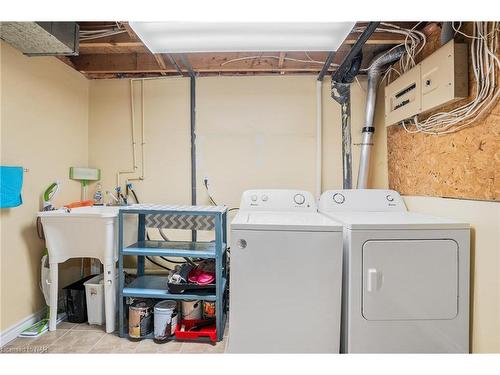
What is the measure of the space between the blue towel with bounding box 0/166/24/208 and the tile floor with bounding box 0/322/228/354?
103cm

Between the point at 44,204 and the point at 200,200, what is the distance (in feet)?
4.44

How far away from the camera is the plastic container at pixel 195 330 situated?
79.7 inches

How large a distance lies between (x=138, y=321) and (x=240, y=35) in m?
2.19

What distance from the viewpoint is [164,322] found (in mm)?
2029

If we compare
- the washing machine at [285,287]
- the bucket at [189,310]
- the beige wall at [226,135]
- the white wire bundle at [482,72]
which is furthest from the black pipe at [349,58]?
the bucket at [189,310]

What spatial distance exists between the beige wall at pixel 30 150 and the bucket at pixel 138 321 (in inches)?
34.3

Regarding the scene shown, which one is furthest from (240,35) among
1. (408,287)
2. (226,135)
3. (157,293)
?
(157,293)

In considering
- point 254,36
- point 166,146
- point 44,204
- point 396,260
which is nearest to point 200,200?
point 166,146

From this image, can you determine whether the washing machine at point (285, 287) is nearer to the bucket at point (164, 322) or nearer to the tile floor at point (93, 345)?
the tile floor at point (93, 345)

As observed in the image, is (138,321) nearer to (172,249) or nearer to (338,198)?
(172,249)

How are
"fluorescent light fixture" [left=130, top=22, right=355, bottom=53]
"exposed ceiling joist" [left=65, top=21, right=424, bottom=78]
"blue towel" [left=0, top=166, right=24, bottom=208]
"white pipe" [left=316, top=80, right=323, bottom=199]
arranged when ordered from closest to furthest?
"fluorescent light fixture" [left=130, top=22, right=355, bottom=53] < "blue towel" [left=0, top=166, right=24, bottom=208] < "exposed ceiling joist" [left=65, top=21, right=424, bottom=78] < "white pipe" [left=316, top=80, right=323, bottom=199]

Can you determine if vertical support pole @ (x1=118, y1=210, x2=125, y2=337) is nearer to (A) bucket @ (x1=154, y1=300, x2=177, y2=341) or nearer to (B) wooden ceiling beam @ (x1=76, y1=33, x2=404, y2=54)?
(A) bucket @ (x1=154, y1=300, x2=177, y2=341)

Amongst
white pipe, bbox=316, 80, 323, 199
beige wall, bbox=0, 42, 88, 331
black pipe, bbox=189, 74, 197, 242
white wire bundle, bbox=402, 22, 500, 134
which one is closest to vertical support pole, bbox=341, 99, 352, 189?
white pipe, bbox=316, 80, 323, 199

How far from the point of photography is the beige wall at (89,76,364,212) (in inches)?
112
